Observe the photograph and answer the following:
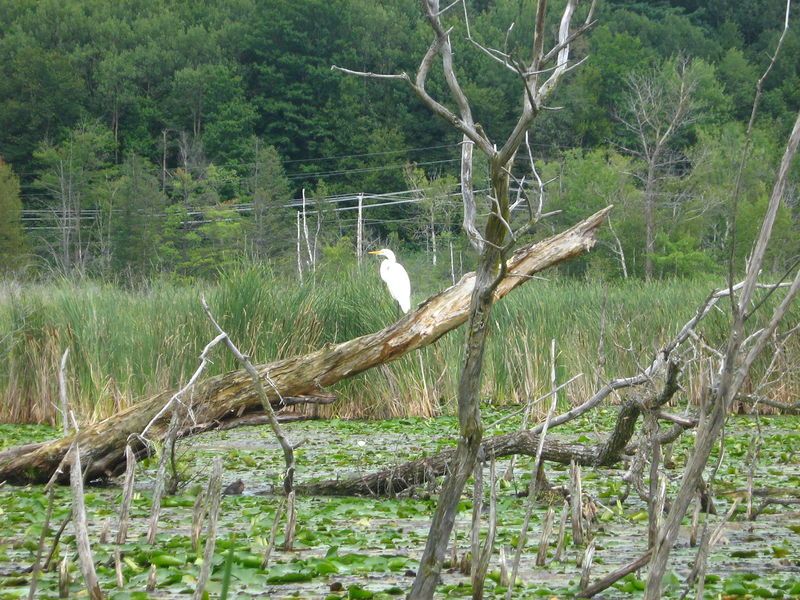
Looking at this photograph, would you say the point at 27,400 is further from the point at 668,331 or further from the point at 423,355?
the point at 668,331

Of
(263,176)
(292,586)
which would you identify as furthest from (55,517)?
(263,176)

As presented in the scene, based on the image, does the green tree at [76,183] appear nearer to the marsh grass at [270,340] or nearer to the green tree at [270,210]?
the green tree at [270,210]

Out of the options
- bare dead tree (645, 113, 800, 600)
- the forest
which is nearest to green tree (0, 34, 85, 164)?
the forest

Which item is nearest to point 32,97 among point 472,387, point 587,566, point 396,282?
point 396,282

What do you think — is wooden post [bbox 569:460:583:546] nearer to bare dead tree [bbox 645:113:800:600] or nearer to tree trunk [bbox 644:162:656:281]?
bare dead tree [bbox 645:113:800:600]

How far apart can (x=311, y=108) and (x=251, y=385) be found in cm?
4916

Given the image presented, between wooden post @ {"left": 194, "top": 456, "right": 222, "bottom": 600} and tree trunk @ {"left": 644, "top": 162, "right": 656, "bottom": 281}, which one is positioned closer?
wooden post @ {"left": 194, "top": 456, "right": 222, "bottom": 600}

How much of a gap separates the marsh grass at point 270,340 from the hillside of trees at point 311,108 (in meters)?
27.8

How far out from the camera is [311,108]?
176 feet

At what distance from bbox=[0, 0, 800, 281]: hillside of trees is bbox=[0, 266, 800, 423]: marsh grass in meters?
27.8

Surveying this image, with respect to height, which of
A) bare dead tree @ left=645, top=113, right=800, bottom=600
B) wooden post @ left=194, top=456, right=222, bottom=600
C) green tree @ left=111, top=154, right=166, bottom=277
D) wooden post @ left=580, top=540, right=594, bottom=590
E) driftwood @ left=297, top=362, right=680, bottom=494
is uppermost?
bare dead tree @ left=645, top=113, right=800, bottom=600

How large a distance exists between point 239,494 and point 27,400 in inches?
201

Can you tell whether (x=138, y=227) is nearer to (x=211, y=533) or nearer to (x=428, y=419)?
(x=428, y=419)

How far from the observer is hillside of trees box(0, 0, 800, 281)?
42.7 m
